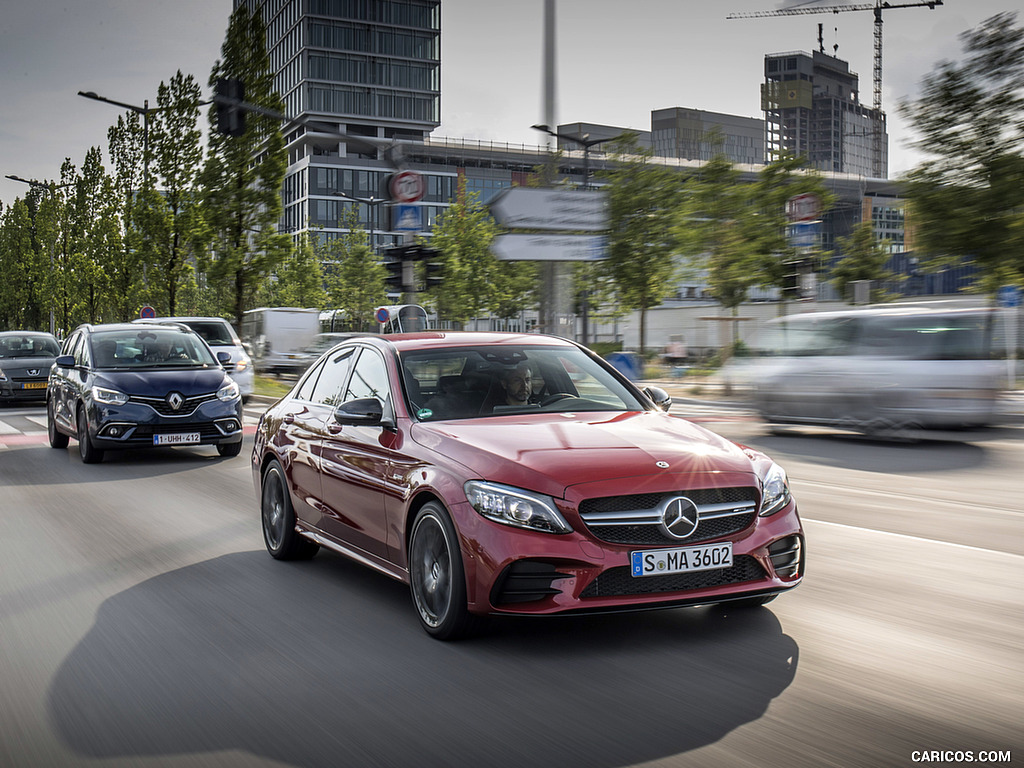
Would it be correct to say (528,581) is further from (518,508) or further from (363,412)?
(363,412)

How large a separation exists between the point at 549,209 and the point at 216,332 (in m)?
7.72

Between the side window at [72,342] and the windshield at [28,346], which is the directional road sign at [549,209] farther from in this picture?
the windshield at [28,346]

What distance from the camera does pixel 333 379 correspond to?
23.4ft

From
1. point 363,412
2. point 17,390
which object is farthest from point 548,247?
point 363,412

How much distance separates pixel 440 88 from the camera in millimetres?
107125

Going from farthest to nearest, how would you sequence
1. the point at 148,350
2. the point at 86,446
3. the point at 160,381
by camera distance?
the point at 148,350 → the point at 160,381 → the point at 86,446

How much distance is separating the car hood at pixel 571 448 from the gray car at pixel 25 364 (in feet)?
68.7

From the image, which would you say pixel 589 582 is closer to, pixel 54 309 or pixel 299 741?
pixel 299 741

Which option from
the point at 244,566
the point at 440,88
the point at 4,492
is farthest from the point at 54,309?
the point at 244,566

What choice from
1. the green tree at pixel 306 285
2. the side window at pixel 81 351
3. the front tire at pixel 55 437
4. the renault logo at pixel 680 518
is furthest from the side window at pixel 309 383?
the green tree at pixel 306 285

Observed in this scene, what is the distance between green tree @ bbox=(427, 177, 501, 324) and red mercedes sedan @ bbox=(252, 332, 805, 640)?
51336 mm

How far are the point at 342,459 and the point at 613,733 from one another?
2.88 meters

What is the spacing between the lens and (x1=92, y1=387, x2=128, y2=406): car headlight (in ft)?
44.1

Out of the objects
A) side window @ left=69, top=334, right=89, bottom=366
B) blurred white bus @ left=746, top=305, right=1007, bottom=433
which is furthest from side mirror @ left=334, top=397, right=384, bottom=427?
blurred white bus @ left=746, top=305, right=1007, bottom=433
